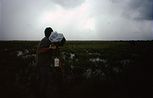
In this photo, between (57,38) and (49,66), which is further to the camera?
(49,66)

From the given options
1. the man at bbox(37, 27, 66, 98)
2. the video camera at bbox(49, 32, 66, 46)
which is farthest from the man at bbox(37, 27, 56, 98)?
the video camera at bbox(49, 32, 66, 46)

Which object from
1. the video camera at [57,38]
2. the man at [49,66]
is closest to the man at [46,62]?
the man at [49,66]

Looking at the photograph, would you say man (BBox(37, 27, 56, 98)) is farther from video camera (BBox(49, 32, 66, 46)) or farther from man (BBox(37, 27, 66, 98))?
video camera (BBox(49, 32, 66, 46))

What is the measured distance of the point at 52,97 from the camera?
5.85 metres

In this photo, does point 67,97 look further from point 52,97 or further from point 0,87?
point 0,87

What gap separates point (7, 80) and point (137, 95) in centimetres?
316

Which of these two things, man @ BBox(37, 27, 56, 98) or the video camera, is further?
man @ BBox(37, 27, 56, 98)

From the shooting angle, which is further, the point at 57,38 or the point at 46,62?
the point at 46,62

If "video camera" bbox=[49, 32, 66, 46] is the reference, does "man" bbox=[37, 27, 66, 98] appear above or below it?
below

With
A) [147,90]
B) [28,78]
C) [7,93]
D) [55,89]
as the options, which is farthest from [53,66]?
[28,78]

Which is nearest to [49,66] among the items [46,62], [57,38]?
[46,62]

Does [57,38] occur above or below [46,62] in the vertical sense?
above

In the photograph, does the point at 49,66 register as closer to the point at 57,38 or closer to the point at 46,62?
the point at 46,62

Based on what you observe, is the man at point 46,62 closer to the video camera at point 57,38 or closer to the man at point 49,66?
the man at point 49,66
